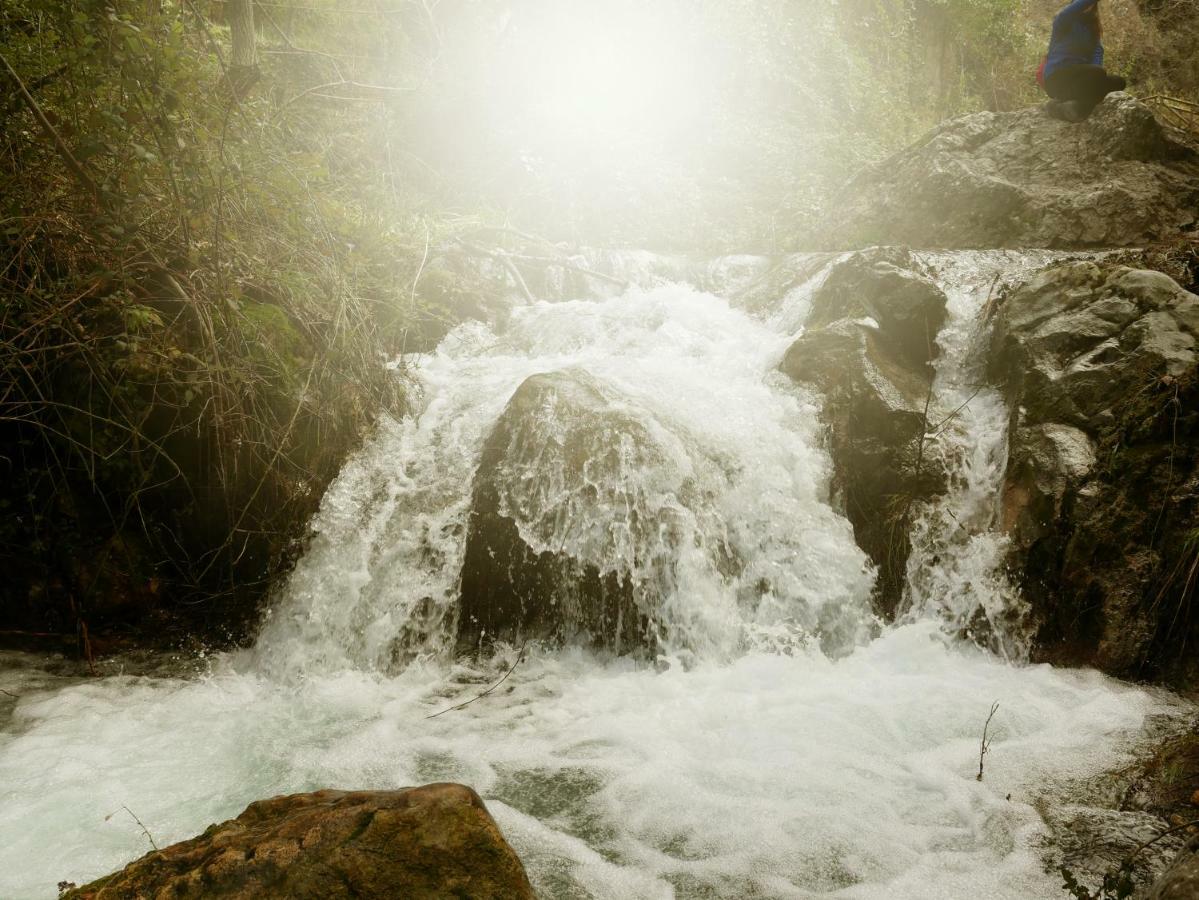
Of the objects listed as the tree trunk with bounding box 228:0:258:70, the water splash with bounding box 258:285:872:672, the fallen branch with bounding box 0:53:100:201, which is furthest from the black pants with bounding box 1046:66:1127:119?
the fallen branch with bounding box 0:53:100:201

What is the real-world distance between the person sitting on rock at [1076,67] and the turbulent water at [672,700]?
3.23 metres

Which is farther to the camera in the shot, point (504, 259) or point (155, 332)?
point (504, 259)

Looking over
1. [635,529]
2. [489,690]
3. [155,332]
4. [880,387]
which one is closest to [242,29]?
[155,332]

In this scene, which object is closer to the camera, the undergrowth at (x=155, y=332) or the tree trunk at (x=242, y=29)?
the undergrowth at (x=155, y=332)

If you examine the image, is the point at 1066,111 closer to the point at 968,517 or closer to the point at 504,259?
the point at 968,517

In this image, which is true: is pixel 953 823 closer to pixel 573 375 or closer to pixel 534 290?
pixel 573 375

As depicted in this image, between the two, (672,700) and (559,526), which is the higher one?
(559,526)

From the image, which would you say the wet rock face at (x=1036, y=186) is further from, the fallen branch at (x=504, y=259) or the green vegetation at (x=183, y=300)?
the green vegetation at (x=183, y=300)

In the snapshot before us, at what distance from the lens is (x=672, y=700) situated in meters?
3.95

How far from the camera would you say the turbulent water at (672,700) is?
2.69m

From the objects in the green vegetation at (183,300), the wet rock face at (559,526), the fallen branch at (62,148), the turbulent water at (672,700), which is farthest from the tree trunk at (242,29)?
the wet rock face at (559,526)

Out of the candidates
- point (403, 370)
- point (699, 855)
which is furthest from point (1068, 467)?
point (403, 370)

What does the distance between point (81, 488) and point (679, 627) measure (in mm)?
3927

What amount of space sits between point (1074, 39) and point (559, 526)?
7.97 metres
